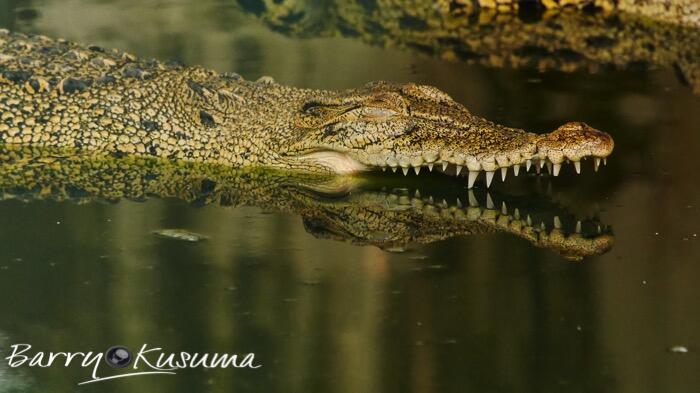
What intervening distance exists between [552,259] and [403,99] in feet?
5.27

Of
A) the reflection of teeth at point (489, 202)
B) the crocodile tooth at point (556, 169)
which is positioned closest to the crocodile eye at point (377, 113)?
the reflection of teeth at point (489, 202)

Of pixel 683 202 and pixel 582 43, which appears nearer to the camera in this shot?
pixel 683 202

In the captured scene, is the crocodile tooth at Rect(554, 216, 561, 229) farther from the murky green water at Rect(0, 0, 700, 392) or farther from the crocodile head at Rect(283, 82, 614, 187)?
the crocodile head at Rect(283, 82, 614, 187)

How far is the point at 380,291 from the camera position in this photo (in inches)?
239

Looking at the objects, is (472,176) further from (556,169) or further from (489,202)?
(556,169)

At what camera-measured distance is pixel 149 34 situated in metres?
11.2

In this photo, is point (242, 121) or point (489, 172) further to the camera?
point (242, 121)

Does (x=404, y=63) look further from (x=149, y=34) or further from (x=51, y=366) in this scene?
(x=51, y=366)

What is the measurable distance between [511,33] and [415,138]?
403 centimetres

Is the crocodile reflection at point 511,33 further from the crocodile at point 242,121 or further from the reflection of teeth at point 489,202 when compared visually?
the reflection of teeth at point 489,202

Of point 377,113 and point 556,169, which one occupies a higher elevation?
point 377,113

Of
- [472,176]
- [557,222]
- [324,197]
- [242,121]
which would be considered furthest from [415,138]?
[242,121]

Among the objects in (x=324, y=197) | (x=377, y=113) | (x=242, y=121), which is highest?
(x=377, y=113)


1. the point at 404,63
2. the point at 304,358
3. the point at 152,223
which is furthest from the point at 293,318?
the point at 404,63
